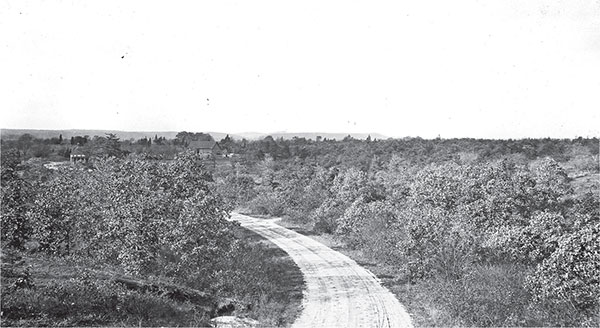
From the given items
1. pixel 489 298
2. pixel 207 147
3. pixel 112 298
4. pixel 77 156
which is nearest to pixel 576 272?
pixel 489 298

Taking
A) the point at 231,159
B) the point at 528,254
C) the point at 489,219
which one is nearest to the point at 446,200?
the point at 489,219

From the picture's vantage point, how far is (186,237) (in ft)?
78.6

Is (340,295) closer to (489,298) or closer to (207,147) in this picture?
(489,298)

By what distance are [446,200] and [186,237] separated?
17216 millimetres

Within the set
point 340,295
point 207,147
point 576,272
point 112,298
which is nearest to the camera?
point 576,272

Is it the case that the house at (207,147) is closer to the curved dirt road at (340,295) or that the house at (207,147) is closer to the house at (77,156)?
the house at (77,156)

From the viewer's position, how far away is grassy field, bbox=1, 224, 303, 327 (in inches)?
651

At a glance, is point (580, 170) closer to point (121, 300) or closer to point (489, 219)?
point (489, 219)

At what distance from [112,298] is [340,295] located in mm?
13320

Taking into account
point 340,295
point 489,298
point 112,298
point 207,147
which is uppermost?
point 207,147

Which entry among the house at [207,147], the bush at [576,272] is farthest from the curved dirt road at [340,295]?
the house at [207,147]

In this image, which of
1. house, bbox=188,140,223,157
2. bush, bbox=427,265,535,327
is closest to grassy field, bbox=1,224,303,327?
bush, bbox=427,265,535,327

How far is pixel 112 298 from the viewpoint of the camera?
18484 mm

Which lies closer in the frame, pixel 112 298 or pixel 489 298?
pixel 112 298
